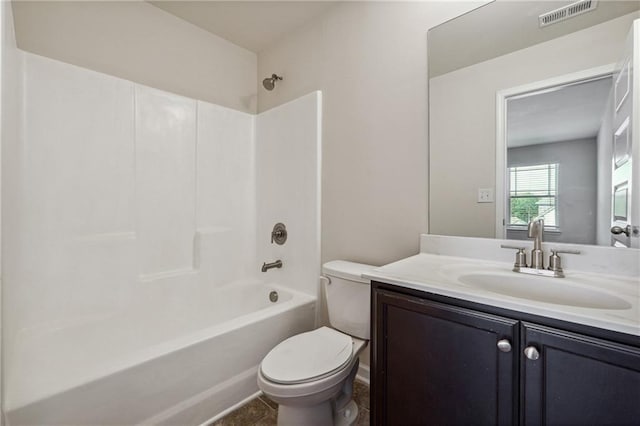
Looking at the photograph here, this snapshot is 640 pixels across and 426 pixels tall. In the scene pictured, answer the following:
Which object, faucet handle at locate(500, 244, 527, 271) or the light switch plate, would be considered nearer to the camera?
faucet handle at locate(500, 244, 527, 271)

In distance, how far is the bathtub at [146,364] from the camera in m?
1.07

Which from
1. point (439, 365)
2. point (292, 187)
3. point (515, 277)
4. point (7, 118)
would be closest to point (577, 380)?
point (439, 365)

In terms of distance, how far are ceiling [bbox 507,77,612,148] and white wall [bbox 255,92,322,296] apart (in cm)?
114

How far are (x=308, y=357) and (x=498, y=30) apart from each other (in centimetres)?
176

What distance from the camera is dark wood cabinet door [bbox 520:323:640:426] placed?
2.18 ft

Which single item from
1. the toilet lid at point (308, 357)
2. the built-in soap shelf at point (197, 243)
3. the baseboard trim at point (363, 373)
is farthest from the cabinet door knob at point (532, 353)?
the built-in soap shelf at point (197, 243)

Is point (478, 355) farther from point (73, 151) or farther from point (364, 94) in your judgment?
point (73, 151)

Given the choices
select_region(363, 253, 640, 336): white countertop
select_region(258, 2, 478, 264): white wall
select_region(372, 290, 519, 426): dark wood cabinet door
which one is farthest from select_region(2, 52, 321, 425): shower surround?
select_region(363, 253, 640, 336): white countertop

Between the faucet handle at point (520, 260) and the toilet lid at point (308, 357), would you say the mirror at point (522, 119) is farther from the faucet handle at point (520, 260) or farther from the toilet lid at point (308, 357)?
the toilet lid at point (308, 357)

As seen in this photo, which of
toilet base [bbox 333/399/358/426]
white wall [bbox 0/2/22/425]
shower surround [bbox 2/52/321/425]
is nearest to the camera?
white wall [bbox 0/2/22/425]

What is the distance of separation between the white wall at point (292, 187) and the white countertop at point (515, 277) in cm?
88

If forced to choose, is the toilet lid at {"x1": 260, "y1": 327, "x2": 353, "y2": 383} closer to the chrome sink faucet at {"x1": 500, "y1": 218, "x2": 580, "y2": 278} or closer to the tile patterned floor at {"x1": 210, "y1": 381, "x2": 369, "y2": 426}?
the tile patterned floor at {"x1": 210, "y1": 381, "x2": 369, "y2": 426}

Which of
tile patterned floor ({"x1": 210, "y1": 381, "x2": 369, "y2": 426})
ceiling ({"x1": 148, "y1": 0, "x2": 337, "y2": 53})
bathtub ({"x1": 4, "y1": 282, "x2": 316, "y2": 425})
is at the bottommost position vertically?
tile patterned floor ({"x1": 210, "y1": 381, "x2": 369, "y2": 426})

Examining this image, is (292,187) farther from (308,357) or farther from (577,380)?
(577,380)
